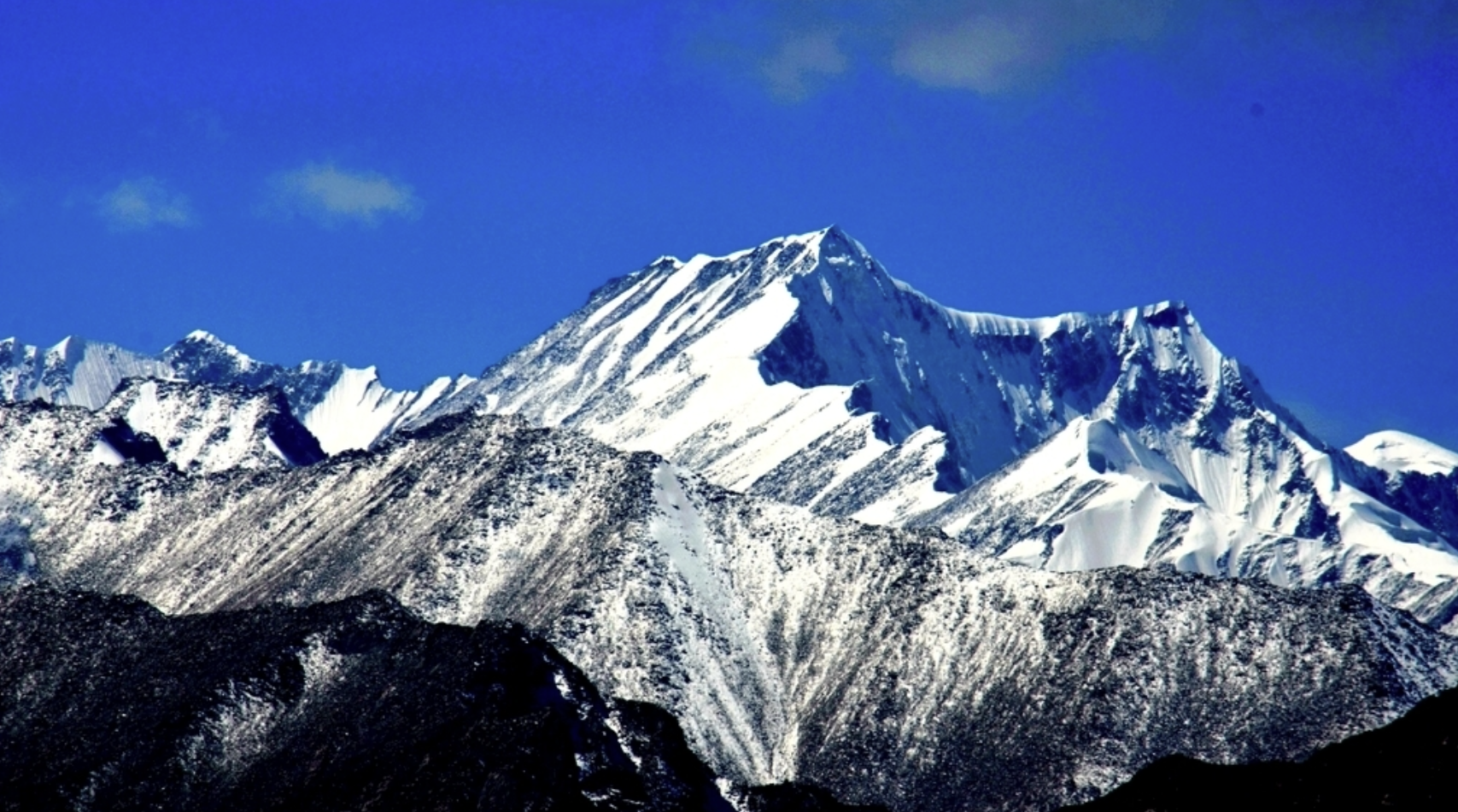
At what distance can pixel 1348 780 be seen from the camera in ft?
424

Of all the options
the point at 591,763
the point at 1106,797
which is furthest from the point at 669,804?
the point at 1106,797

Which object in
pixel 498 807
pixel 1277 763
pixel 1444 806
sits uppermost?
pixel 498 807

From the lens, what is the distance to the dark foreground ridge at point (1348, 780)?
4875 inches

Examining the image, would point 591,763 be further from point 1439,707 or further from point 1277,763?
point 1439,707

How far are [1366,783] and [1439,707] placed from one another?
A: 25.5ft

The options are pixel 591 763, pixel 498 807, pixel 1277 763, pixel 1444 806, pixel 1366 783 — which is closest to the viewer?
pixel 1444 806

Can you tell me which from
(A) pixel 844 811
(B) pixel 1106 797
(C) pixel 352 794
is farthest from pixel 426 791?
(B) pixel 1106 797

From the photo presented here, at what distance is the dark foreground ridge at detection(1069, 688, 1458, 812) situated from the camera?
12381 centimetres

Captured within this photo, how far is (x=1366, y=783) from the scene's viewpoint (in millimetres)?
127438

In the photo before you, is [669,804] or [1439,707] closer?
[1439,707]

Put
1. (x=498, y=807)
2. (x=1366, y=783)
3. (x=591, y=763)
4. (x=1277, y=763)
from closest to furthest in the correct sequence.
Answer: (x=1366, y=783)
(x=1277, y=763)
(x=498, y=807)
(x=591, y=763)

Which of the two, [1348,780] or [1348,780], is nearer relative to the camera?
[1348,780]

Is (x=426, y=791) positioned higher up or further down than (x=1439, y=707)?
higher up

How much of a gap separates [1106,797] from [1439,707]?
24.7 m
